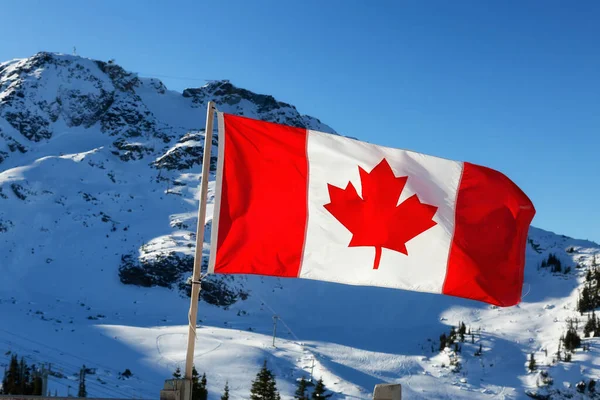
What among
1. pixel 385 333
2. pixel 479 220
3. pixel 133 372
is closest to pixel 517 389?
pixel 385 333

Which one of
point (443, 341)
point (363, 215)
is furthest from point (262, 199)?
point (443, 341)

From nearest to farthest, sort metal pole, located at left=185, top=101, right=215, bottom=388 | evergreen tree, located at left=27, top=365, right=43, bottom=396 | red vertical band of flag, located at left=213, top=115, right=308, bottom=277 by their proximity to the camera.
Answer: metal pole, located at left=185, top=101, right=215, bottom=388 → red vertical band of flag, located at left=213, top=115, right=308, bottom=277 → evergreen tree, located at left=27, top=365, right=43, bottom=396

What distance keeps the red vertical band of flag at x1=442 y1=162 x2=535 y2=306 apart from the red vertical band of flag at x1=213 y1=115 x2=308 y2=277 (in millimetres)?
2451

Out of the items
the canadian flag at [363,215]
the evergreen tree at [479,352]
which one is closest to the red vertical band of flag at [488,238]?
the canadian flag at [363,215]

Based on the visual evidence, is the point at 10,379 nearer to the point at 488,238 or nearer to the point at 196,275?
the point at 196,275

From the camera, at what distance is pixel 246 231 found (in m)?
8.98

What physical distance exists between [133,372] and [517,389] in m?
46.0

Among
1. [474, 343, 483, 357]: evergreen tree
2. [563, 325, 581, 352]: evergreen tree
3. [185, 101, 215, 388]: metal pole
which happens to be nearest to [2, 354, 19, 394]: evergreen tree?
[185, 101, 215, 388]: metal pole

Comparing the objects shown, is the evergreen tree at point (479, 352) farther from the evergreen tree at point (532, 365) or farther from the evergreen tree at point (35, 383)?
the evergreen tree at point (35, 383)

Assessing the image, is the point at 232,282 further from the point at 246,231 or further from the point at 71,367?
the point at 246,231

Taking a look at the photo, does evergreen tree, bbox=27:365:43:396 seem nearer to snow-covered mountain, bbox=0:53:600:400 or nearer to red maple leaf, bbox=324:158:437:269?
snow-covered mountain, bbox=0:53:600:400

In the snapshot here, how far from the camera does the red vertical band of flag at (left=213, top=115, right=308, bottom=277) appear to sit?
886 centimetres

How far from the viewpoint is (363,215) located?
9594 millimetres

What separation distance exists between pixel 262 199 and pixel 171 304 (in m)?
102
